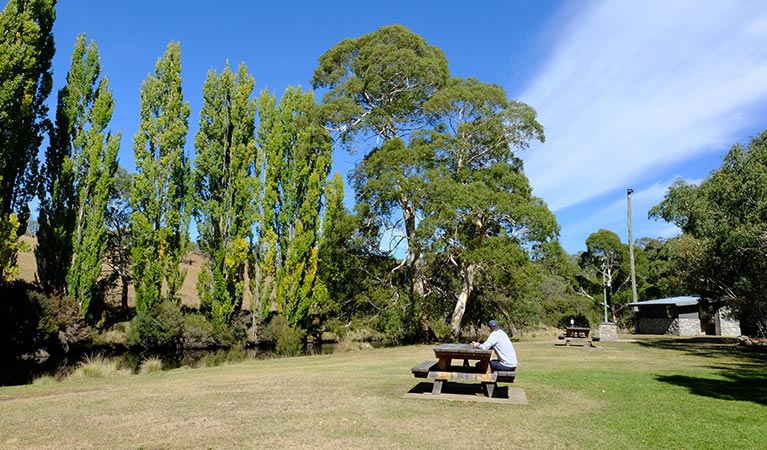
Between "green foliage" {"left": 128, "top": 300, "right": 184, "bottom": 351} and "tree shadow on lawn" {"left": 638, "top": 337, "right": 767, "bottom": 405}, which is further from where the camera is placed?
"green foliage" {"left": 128, "top": 300, "right": 184, "bottom": 351}

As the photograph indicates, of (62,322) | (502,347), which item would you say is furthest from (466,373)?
(62,322)

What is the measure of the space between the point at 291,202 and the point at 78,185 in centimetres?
1193

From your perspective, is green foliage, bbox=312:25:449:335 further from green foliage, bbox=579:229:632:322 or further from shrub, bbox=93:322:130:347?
green foliage, bbox=579:229:632:322

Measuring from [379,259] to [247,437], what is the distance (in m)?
21.5

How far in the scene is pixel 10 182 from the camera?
23125 millimetres

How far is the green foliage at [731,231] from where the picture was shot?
16.2 metres

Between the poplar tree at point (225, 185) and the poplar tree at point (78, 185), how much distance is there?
17.5ft

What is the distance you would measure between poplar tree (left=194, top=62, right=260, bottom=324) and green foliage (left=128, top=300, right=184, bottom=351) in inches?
91.1

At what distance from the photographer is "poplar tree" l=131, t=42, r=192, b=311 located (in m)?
29.1

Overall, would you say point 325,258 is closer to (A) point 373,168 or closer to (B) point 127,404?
(A) point 373,168

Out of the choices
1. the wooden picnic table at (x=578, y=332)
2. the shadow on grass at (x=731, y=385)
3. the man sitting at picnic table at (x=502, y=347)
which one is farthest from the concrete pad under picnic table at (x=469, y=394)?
the wooden picnic table at (x=578, y=332)

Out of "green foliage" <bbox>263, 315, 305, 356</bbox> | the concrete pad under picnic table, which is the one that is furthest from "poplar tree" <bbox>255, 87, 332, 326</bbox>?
the concrete pad under picnic table

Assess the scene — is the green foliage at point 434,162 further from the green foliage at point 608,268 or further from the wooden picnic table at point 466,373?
the green foliage at point 608,268

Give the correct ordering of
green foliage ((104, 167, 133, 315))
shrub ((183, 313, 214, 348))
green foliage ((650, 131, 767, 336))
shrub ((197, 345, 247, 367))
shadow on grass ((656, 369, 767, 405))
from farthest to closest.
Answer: green foliage ((104, 167, 133, 315)) < shrub ((183, 313, 214, 348)) < shrub ((197, 345, 247, 367)) < green foliage ((650, 131, 767, 336)) < shadow on grass ((656, 369, 767, 405))
